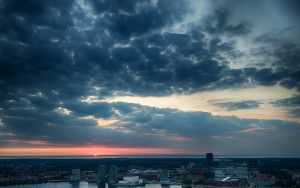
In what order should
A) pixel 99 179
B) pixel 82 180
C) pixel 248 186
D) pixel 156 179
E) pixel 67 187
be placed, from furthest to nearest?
pixel 82 180, pixel 156 179, pixel 99 179, pixel 67 187, pixel 248 186

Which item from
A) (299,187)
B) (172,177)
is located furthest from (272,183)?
(172,177)

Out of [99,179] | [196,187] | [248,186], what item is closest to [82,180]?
[99,179]

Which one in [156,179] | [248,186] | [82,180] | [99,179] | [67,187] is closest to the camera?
[248,186]

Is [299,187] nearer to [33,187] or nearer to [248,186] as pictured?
[248,186]

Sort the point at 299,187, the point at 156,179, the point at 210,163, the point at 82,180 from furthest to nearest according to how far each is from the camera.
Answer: the point at 210,163, the point at 82,180, the point at 156,179, the point at 299,187

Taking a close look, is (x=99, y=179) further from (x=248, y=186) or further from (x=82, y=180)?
(x=248, y=186)

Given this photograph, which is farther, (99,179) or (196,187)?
(99,179)

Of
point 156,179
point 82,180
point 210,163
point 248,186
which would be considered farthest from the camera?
point 210,163

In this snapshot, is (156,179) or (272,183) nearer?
(272,183)
